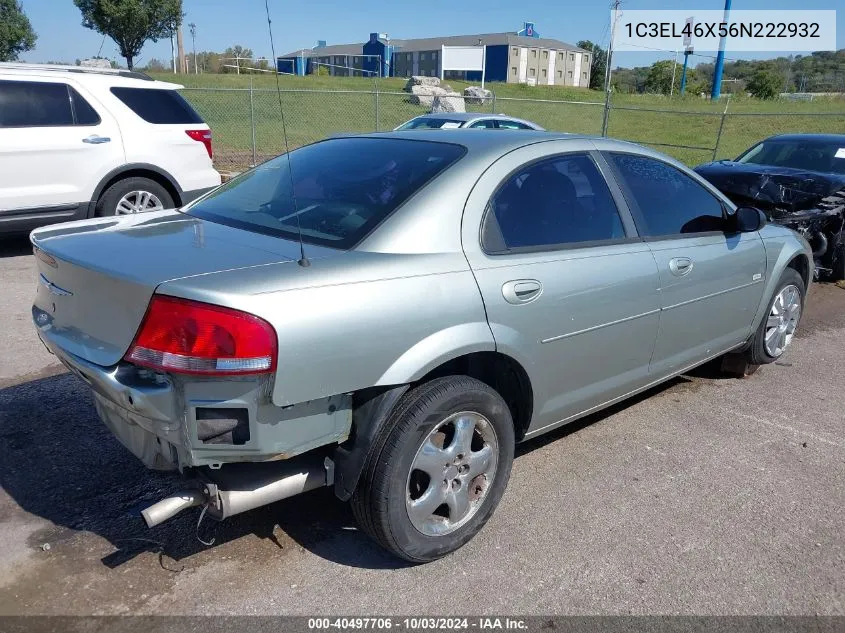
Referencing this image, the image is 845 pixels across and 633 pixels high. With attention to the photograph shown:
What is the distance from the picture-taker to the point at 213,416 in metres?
2.35

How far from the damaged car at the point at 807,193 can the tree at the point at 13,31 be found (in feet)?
153

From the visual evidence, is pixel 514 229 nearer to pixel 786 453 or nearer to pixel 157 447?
pixel 157 447

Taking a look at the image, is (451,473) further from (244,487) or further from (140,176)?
(140,176)

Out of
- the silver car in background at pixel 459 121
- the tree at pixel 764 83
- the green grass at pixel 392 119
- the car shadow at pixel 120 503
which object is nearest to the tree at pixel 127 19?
the green grass at pixel 392 119

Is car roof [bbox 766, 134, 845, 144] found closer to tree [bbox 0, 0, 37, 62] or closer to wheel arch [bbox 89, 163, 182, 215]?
wheel arch [bbox 89, 163, 182, 215]

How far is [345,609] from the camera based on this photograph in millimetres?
2645

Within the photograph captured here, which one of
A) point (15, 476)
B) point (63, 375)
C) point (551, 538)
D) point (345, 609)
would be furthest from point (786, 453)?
point (63, 375)

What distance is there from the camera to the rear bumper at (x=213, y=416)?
7.65 feet

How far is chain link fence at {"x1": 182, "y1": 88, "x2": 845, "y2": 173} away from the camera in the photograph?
23500 mm

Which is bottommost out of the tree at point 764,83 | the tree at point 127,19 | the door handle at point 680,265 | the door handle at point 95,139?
the door handle at point 680,265

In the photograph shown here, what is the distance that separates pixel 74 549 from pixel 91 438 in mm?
1014

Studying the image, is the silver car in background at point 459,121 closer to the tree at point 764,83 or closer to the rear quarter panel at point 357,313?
the rear quarter panel at point 357,313

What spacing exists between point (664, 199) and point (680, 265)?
1.37ft

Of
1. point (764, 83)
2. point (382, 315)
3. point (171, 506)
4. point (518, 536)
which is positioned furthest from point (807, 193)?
point (764, 83)
